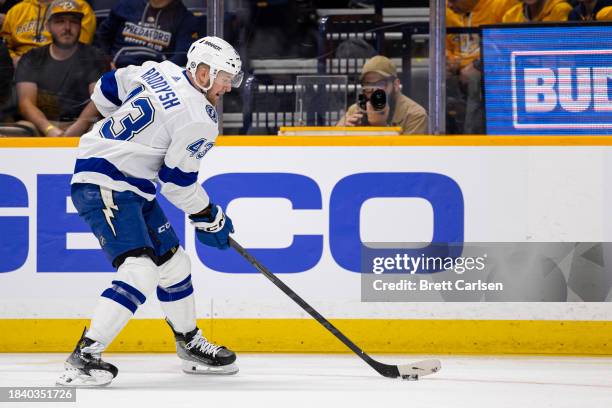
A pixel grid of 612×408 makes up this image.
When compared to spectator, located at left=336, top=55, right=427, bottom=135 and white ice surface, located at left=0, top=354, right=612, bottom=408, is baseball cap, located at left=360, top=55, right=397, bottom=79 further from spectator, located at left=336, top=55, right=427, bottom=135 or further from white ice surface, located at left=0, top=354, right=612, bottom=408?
white ice surface, located at left=0, top=354, right=612, bottom=408

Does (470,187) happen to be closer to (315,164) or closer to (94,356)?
(315,164)

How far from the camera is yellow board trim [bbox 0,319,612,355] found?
456 cm

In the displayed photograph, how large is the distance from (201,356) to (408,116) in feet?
4.89

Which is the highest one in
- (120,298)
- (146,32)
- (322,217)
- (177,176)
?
(146,32)

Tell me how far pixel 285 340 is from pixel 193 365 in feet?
2.01

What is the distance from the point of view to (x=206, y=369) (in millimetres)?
4078

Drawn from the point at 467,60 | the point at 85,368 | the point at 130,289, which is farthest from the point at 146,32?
the point at 85,368

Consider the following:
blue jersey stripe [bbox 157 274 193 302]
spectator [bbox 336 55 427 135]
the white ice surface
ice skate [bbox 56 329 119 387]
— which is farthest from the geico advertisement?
ice skate [bbox 56 329 119 387]

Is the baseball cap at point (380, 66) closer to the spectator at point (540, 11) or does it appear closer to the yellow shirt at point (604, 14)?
the spectator at point (540, 11)

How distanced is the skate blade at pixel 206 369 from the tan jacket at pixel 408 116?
4.34 ft

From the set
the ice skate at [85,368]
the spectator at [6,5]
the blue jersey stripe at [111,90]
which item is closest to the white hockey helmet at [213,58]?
the blue jersey stripe at [111,90]

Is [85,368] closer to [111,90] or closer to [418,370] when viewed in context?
[111,90]

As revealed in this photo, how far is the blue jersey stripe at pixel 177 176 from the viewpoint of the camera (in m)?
3.70

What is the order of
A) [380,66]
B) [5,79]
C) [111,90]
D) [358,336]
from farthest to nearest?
[5,79] < [380,66] < [358,336] < [111,90]
